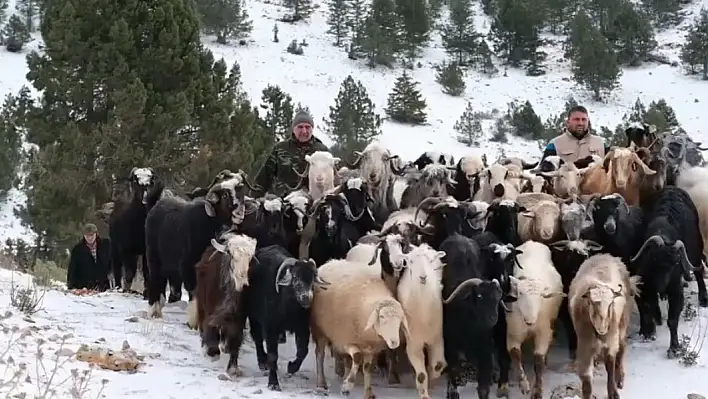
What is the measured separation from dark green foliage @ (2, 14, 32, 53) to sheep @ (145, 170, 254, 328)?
38705mm

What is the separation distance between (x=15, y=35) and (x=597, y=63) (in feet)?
105

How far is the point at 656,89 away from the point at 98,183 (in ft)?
120

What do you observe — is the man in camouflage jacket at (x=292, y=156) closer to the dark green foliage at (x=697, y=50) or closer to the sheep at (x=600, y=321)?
the sheep at (x=600, y=321)

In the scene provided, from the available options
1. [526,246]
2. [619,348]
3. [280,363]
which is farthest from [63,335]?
[619,348]

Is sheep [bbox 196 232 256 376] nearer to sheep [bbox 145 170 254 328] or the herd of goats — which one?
the herd of goats

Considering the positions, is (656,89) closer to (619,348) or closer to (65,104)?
(65,104)

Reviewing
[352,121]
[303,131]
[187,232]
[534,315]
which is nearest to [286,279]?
[187,232]

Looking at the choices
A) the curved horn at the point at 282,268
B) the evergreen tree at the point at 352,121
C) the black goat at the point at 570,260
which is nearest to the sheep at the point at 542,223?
the black goat at the point at 570,260

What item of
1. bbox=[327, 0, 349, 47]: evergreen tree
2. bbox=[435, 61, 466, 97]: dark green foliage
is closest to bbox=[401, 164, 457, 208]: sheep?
bbox=[435, 61, 466, 97]: dark green foliage

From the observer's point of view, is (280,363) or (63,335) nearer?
(63,335)

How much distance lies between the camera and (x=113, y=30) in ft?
53.6

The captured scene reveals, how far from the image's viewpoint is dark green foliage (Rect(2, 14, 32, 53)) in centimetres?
4312

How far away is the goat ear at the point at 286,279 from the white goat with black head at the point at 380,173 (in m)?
2.61

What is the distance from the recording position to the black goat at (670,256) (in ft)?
24.0
